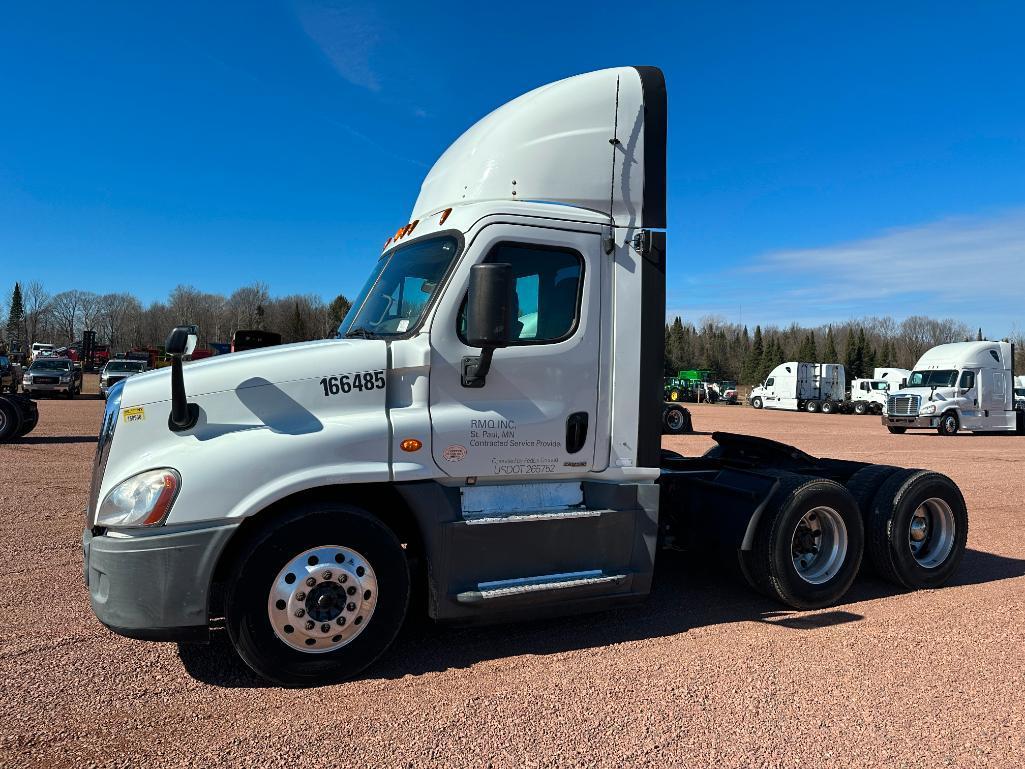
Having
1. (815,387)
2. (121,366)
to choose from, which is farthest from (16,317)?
(815,387)

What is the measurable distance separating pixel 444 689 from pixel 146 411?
2.22 meters

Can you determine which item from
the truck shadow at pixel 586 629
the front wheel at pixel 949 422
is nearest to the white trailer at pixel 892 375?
the front wheel at pixel 949 422

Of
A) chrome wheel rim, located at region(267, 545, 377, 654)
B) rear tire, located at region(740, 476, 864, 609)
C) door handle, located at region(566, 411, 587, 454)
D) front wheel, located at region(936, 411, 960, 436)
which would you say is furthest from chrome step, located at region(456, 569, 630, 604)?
front wheel, located at region(936, 411, 960, 436)

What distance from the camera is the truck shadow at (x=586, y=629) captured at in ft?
13.4

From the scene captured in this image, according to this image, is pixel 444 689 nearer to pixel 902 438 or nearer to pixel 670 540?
pixel 670 540

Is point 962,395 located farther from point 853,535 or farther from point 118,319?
point 118,319

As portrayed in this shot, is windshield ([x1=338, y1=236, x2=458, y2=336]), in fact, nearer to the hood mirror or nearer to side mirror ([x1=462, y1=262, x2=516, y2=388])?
side mirror ([x1=462, y1=262, x2=516, y2=388])

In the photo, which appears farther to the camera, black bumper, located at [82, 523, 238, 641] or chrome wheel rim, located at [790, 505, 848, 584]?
chrome wheel rim, located at [790, 505, 848, 584]

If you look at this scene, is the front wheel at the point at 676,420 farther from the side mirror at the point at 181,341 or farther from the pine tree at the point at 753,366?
the pine tree at the point at 753,366

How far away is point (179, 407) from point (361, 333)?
124cm

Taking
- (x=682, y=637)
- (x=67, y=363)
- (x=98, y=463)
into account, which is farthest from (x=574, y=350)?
(x=67, y=363)

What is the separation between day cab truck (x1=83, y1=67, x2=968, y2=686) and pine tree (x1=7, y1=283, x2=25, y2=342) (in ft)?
414

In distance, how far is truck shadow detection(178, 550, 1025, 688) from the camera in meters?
4.07

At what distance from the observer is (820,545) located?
5.38m
